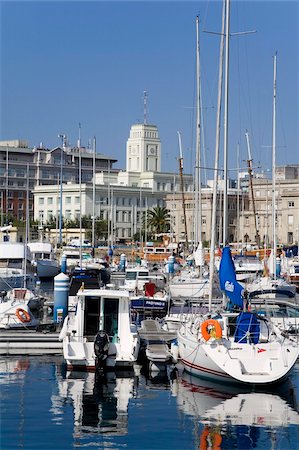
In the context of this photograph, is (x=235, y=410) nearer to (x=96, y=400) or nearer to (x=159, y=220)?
(x=96, y=400)

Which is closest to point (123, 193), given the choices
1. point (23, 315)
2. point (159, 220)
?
point (159, 220)

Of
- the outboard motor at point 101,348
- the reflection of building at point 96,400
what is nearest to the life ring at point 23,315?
the reflection of building at point 96,400

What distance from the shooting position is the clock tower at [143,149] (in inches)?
7554

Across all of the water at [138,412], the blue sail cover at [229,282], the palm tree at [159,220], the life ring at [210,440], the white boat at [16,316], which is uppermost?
the palm tree at [159,220]

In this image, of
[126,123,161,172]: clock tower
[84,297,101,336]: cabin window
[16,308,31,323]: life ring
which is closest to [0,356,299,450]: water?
[84,297,101,336]: cabin window

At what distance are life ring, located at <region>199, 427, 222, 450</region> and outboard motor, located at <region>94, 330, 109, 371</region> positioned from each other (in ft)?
21.7

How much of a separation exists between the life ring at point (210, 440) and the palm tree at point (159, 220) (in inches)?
4428

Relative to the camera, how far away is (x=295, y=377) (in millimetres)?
29078

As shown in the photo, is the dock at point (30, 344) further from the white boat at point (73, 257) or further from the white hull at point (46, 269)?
the white boat at point (73, 257)

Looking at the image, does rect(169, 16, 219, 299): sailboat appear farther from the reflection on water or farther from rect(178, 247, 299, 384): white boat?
the reflection on water

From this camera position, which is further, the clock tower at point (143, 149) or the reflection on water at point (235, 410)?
the clock tower at point (143, 149)

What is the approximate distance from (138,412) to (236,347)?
3.88m

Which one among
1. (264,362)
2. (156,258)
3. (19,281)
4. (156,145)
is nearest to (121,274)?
(19,281)

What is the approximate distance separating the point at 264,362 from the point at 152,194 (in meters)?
141
